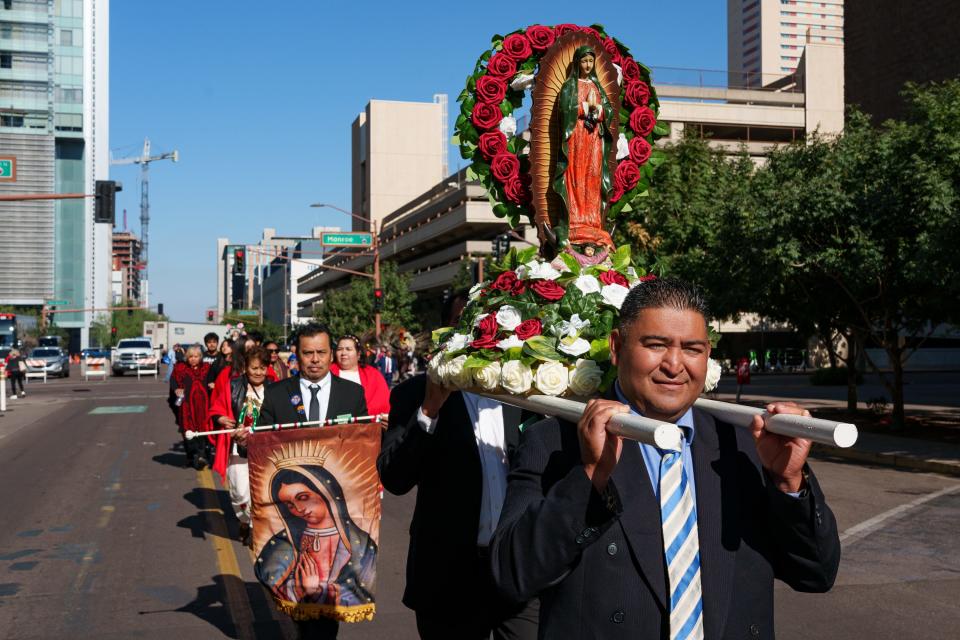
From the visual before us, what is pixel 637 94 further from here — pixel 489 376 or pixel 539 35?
pixel 489 376

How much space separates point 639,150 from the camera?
473cm

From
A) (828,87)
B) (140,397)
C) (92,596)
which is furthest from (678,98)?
(92,596)

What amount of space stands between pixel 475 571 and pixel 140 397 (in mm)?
34058

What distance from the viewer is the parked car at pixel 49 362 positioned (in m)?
52.4

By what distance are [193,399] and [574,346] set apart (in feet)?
38.9

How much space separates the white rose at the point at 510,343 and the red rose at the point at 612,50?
1.76 m

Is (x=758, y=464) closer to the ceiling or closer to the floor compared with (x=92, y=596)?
closer to the ceiling

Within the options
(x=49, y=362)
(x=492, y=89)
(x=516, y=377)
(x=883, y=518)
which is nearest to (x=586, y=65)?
(x=492, y=89)

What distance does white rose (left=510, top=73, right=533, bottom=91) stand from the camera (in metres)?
4.74

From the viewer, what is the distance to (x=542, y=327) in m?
3.53

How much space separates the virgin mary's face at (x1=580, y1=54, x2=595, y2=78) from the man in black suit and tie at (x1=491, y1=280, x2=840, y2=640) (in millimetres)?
2252

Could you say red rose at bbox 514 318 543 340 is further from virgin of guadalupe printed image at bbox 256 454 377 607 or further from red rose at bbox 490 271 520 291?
virgin of guadalupe printed image at bbox 256 454 377 607

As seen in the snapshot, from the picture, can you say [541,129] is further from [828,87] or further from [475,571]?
[828,87]

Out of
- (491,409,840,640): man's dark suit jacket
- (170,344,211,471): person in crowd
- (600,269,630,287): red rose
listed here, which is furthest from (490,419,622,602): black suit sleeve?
(170,344,211,471): person in crowd
